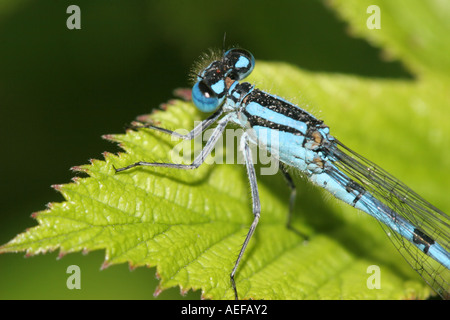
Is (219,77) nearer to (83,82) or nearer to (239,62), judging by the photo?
(239,62)

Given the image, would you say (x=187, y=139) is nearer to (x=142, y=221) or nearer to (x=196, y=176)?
(x=196, y=176)

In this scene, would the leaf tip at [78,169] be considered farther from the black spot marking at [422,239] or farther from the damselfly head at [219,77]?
the black spot marking at [422,239]

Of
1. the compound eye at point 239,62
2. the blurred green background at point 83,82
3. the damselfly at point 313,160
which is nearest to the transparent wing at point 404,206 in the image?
the damselfly at point 313,160

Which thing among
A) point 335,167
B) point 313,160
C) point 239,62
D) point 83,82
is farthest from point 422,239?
point 83,82

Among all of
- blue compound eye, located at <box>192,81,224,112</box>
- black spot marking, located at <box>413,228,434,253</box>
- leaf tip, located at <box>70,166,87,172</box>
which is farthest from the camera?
black spot marking, located at <box>413,228,434,253</box>

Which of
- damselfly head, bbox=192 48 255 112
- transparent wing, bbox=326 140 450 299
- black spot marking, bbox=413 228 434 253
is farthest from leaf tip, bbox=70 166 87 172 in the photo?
black spot marking, bbox=413 228 434 253

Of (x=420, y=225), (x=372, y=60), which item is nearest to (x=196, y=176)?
(x=420, y=225)

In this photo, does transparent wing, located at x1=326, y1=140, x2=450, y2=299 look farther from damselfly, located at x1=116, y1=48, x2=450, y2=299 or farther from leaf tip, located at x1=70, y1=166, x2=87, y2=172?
leaf tip, located at x1=70, y1=166, x2=87, y2=172
